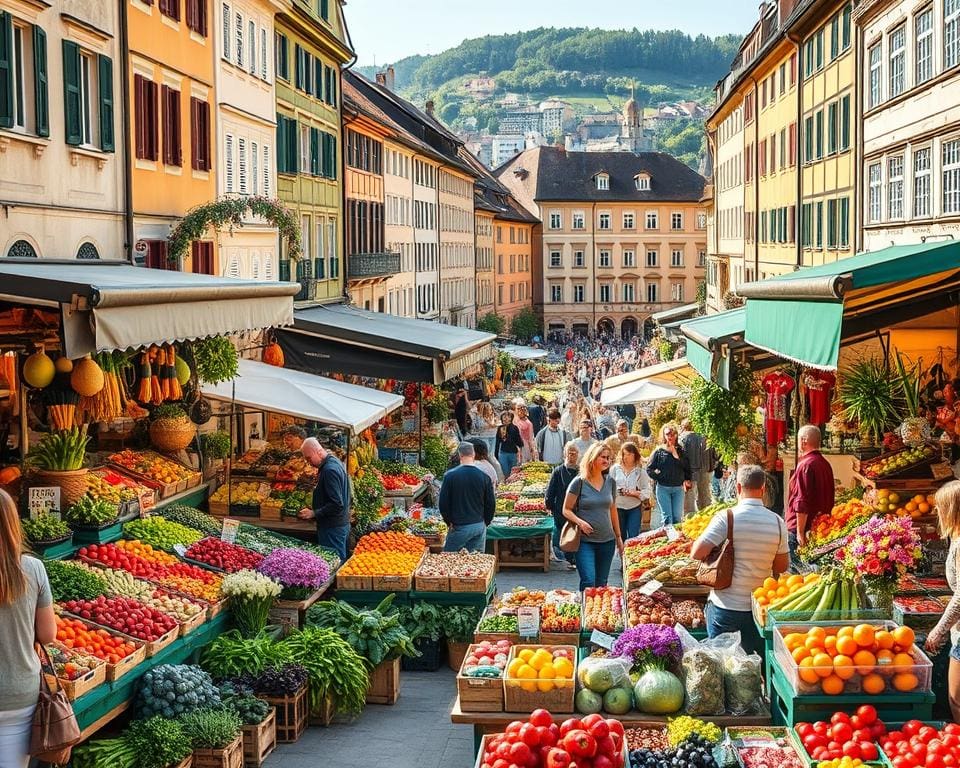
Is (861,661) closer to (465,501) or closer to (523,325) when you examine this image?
(465,501)

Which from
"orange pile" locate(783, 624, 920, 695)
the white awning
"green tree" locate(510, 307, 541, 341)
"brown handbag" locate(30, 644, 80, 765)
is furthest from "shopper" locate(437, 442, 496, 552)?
"green tree" locate(510, 307, 541, 341)

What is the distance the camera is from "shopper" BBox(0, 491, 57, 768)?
22.9ft

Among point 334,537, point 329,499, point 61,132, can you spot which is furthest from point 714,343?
point 61,132

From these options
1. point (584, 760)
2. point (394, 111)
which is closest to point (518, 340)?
point (394, 111)

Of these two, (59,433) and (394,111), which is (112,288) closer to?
(59,433)

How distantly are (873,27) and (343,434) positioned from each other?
42.4 feet

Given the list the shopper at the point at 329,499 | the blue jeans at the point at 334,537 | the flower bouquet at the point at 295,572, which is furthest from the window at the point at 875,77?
the flower bouquet at the point at 295,572

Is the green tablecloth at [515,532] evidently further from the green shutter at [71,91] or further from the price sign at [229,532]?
the green shutter at [71,91]

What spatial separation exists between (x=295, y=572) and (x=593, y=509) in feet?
9.62

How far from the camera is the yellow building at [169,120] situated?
61.3 feet

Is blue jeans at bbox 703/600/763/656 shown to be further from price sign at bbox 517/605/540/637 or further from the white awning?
the white awning

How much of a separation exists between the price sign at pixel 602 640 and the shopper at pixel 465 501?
4.89 meters

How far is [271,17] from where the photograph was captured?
28078 mm

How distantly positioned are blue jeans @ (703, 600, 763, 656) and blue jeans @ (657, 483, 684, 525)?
310 inches
